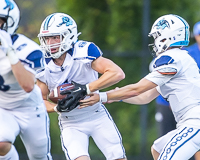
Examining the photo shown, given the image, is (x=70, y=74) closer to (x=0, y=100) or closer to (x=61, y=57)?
(x=61, y=57)

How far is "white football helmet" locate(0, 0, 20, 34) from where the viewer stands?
479 centimetres

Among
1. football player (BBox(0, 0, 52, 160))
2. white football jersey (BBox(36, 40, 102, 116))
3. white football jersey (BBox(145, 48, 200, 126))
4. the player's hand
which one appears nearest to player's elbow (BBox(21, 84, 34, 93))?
football player (BBox(0, 0, 52, 160))

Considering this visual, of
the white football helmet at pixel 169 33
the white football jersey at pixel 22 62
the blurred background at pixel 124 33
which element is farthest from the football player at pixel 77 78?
the blurred background at pixel 124 33

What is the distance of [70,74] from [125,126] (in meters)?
4.52

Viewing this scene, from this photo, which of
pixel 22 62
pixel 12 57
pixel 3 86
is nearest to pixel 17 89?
pixel 3 86

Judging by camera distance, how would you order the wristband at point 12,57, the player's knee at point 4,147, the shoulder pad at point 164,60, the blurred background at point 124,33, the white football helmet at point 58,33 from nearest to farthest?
1. the wristband at point 12,57
2. the player's knee at point 4,147
3. the shoulder pad at point 164,60
4. the white football helmet at point 58,33
5. the blurred background at point 124,33

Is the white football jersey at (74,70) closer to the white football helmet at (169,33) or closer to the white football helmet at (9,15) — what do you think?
the white football helmet at (169,33)

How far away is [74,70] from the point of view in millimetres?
5719

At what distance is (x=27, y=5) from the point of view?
9.87 metres

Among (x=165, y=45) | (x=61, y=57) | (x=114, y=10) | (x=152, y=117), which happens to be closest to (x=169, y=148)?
(x=165, y=45)

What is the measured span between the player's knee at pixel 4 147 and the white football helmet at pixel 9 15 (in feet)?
2.99

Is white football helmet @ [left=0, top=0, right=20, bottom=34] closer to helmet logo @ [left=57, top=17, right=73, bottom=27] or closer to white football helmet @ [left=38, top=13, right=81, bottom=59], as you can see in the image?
white football helmet @ [left=38, top=13, right=81, bottom=59]

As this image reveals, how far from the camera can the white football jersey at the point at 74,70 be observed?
564 centimetres

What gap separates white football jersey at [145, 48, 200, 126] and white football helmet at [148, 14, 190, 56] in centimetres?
14
